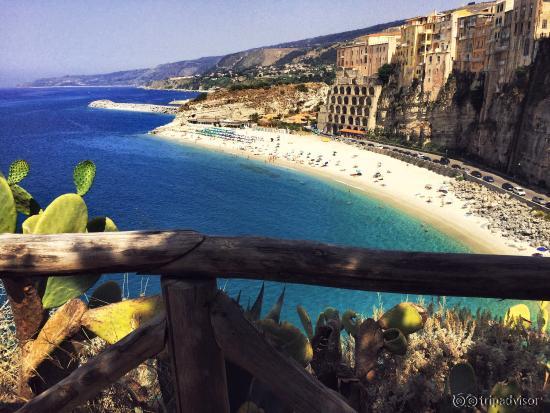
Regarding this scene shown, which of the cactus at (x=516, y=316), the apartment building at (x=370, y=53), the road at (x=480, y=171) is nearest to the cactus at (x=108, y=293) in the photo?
the cactus at (x=516, y=316)

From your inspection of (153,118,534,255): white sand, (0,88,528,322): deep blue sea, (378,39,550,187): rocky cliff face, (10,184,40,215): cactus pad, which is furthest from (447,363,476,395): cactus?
(378,39,550,187): rocky cliff face

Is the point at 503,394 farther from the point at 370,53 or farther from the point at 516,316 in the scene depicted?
the point at 370,53

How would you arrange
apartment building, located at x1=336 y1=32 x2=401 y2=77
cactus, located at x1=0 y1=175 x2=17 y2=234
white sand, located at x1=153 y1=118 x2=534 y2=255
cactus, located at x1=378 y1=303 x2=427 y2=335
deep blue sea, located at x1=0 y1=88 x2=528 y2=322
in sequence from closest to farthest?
1. cactus, located at x1=0 y1=175 x2=17 y2=234
2. cactus, located at x1=378 y1=303 x2=427 y2=335
3. deep blue sea, located at x1=0 y1=88 x2=528 y2=322
4. white sand, located at x1=153 y1=118 x2=534 y2=255
5. apartment building, located at x1=336 y1=32 x2=401 y2=77

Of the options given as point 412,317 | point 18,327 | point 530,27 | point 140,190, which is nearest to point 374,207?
point 530,27

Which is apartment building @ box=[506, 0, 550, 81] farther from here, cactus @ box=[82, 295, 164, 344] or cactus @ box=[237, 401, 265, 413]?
cactus @ box=[237, 401, 265, 413]

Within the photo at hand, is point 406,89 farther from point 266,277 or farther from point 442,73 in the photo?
point 266,277

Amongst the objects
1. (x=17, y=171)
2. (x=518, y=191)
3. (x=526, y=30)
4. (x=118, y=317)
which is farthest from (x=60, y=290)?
(x=526, y=30)

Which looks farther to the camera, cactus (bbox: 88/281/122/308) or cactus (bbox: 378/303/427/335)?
cactus (bbox: 378/303/427/335)
